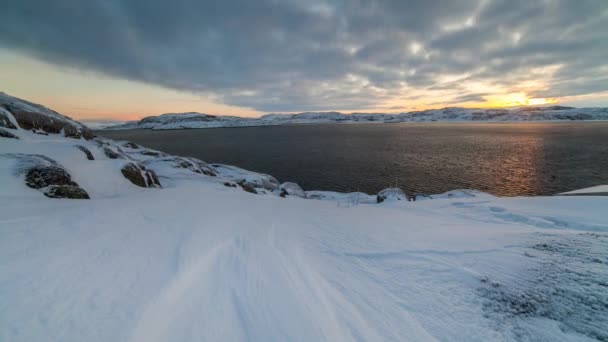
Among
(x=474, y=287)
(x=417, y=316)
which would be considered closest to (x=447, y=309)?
(x=417, y=316)

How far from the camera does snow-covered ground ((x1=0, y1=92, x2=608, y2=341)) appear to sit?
2736 mm

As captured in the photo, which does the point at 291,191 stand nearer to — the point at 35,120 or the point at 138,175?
the point at 138,175

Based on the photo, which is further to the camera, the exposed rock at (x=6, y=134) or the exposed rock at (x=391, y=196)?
the exposed rock at (x=391, y=196)

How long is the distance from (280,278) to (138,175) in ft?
34.4

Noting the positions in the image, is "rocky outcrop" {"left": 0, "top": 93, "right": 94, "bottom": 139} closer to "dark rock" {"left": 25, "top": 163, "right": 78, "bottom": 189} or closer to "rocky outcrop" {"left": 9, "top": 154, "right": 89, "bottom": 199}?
"rocky outcrop" {"left": 9, "top": 154, "right": 89, "bottom": 199}

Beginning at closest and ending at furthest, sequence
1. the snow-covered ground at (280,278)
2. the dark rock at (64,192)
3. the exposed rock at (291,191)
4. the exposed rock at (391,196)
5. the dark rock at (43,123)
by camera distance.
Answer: the snow-covered ground at (280,278)
the dark rock at (64,192)
the dark rock at (43,123)
the exposed rock at (391,196)
the exposed rock at (291,191)

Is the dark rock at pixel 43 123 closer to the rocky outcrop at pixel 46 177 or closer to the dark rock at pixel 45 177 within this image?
the rocky outcrop at pixel 46 177

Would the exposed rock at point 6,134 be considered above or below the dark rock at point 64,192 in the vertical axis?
above

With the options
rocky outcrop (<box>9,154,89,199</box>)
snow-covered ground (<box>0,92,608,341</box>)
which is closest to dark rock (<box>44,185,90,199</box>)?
rocky outcrop (<box>9,154,89,199</box>)

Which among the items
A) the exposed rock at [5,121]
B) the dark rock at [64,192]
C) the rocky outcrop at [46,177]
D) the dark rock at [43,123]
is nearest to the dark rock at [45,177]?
the rocky outcrop at [46,177]

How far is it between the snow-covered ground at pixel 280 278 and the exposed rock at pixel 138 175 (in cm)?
396

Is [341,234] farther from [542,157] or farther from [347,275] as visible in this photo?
[542,157]

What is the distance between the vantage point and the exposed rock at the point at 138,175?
35.3ft

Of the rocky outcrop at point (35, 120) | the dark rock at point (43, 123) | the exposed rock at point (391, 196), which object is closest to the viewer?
the rocky outcrop at point (35, 120)
